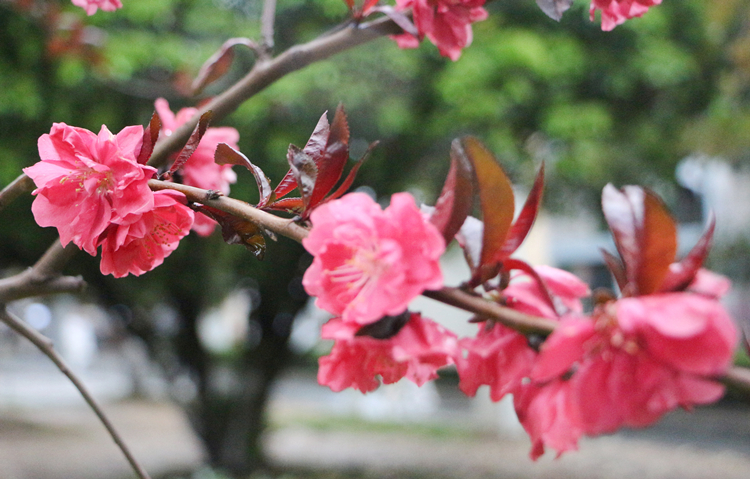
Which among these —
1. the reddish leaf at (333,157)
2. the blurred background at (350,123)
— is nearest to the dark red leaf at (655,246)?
the reddish leaf at (333,157)

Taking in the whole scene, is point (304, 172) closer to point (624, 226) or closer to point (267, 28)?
point (624, 226)

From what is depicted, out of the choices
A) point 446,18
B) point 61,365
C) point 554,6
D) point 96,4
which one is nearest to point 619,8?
point 554,6

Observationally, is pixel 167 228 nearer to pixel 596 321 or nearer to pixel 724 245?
pixel 596 321

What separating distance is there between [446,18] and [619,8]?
198 millimetres

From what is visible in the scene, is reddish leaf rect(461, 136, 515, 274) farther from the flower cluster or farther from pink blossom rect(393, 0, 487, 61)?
pink blossom rect(393, 0, 487, 61)

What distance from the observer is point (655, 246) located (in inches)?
14.6

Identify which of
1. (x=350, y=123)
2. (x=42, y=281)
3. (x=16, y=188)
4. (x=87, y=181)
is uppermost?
(x=87, y=181)

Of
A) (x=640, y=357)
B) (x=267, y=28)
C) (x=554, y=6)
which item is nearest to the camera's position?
(x=640, y=357)

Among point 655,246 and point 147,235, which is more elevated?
point 655,246

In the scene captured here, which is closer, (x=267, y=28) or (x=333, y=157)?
(x=333, y=157)

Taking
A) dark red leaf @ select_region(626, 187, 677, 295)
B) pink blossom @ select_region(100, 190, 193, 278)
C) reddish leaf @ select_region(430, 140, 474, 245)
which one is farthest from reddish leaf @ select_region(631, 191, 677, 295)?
pink blossom @ select_region(100, 190, 193, 278)

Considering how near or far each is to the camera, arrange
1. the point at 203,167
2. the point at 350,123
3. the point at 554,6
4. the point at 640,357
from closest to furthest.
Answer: the point at 640,357 → the point at 554,6 → the point at 203,167 → the point at 350,123

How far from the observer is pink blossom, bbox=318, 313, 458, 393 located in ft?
1.34

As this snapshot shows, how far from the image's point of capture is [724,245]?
24.9 ft
